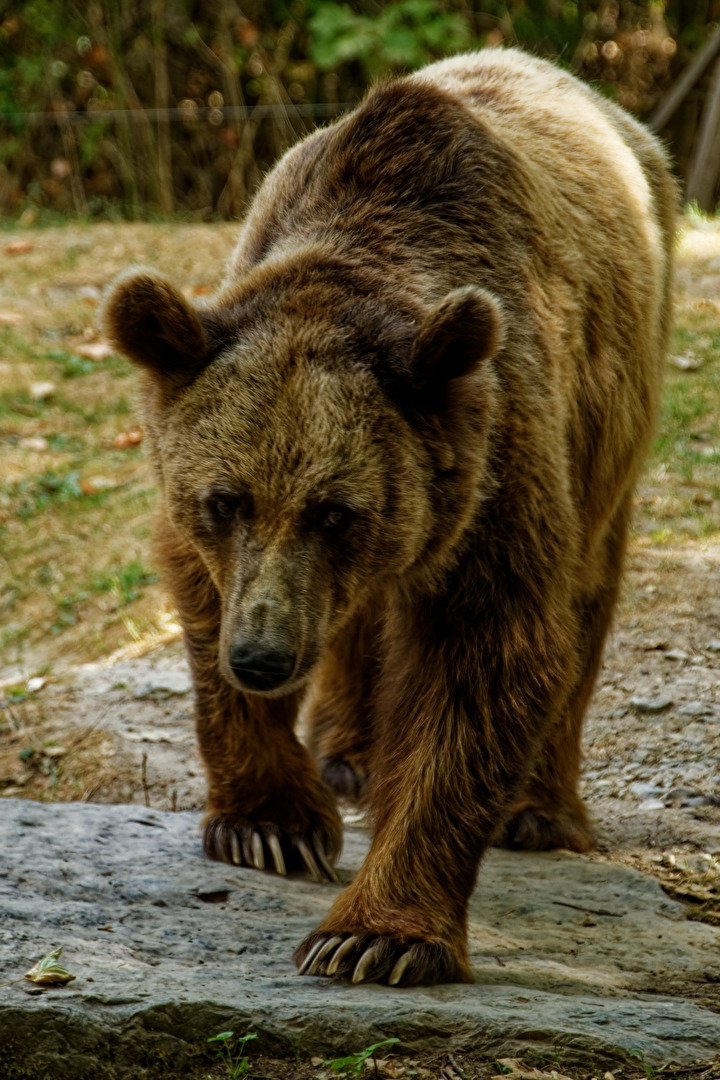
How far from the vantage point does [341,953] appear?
357 cm

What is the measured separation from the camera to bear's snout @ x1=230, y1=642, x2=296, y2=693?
11.4 feet

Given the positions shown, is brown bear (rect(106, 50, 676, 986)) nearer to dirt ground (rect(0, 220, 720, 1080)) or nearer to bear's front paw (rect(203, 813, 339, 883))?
bear's front paw (rect(203, 813, 339, 883))

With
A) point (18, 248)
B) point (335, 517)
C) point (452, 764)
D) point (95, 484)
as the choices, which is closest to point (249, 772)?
point (452, 764)

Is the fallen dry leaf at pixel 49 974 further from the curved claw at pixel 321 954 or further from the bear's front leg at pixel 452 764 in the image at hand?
the bear's front leg at pixel 452 764

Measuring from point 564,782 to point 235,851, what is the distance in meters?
1.40

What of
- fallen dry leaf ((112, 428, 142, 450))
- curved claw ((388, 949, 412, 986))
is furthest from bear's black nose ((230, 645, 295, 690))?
fallen dry leaf ((112, 428, 142, 450))

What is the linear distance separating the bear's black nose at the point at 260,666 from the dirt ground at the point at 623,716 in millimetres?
1860

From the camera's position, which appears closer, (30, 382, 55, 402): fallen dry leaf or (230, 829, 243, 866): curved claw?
(230, 829, 243, 866): curved claw

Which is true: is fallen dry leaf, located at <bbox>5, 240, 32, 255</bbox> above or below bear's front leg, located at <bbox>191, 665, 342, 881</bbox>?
above

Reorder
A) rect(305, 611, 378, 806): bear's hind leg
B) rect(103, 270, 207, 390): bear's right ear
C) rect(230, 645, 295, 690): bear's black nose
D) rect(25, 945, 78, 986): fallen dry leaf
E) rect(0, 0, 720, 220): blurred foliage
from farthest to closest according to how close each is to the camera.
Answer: rect(0, 0, 720, 220): blurred foliage → rect(305, 611, 378, 806): bear's hind leg → rect(103, 270, 207, 390): bear's right ear → rect(230, 645, 295, 690): bear's black nose → rect(25, 945, 78, 986): fallen dry leaf

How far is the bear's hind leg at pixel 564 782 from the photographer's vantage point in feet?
16.8

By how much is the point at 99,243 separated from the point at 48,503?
4.55m

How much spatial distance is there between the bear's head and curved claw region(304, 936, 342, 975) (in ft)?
2.25

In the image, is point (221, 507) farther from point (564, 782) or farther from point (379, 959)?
point (564, 782)
